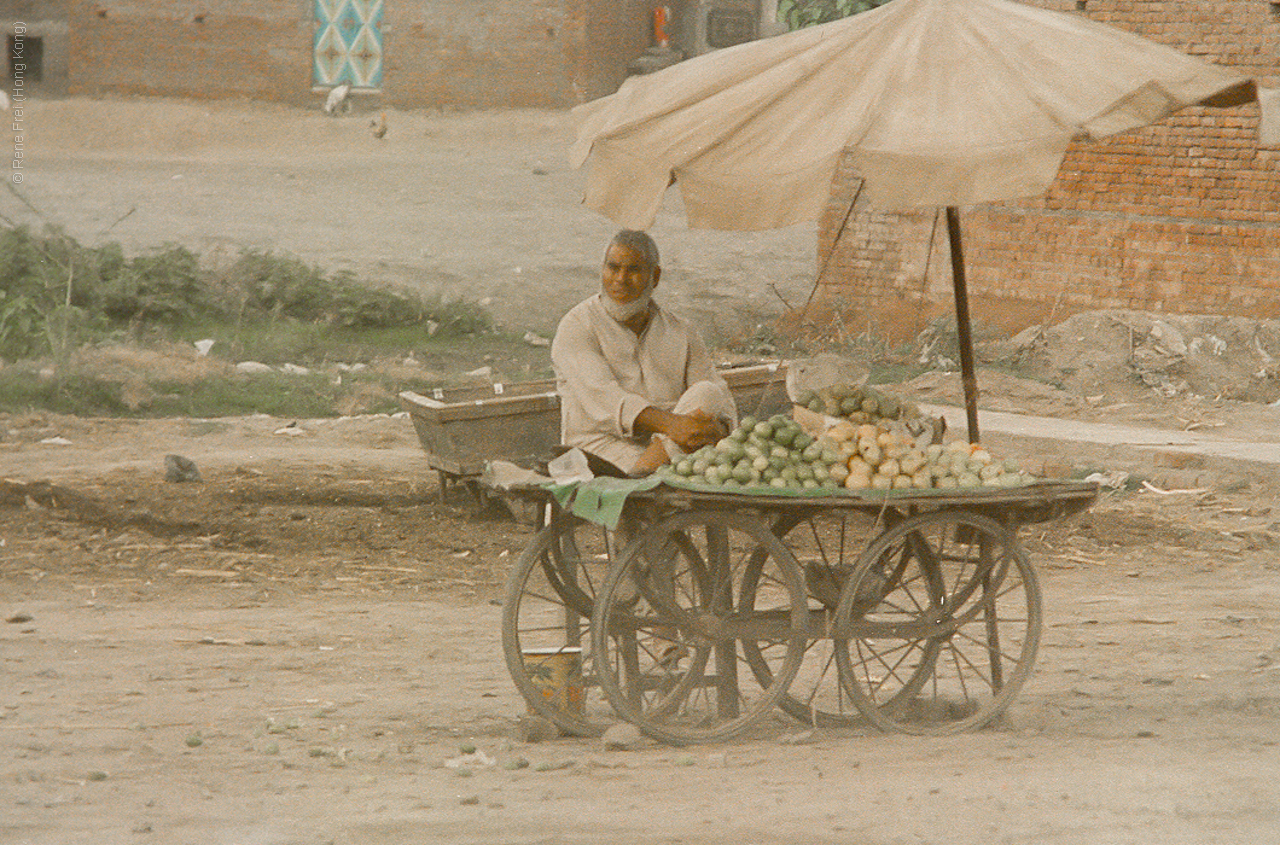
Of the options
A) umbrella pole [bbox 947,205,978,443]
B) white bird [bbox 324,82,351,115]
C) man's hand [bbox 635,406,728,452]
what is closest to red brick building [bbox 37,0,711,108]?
white bird [bbox 324,82,351,115]

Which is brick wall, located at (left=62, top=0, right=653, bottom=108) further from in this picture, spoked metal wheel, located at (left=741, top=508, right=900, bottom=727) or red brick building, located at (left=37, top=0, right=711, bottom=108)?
spoked metal wheel, located at (left=741, top=508, right=900, bottom=727)

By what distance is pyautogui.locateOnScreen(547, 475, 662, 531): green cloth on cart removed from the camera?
15.8 feet

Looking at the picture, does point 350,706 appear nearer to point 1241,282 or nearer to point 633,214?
point 633,214

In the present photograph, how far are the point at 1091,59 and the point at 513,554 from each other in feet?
14.7

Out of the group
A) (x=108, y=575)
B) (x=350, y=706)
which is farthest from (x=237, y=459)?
(x=350, y=706)

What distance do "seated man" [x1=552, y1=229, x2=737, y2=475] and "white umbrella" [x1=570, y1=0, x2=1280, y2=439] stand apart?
0.39 metres

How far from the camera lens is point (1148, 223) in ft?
44.1

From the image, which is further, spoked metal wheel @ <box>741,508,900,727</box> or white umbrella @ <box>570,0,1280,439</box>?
spoked metal wheel @ <box>741,508,900,727</box>

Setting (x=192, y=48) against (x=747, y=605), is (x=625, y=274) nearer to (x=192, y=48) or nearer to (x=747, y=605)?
(x=747, y=605)

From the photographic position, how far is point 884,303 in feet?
49.4

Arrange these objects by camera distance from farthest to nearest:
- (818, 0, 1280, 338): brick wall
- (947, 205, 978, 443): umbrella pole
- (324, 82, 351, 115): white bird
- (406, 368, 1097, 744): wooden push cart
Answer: (324, 82, 351, 115): white bird → (818, 0, 1280, 338): brick wall → (947, 205, 978, 443): umbrella pole → (406, 368, 1097, 744): wooden push cart

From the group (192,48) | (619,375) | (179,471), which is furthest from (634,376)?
(192,48)

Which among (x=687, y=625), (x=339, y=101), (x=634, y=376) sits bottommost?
(x=687, y=625)

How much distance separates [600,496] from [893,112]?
1554 mm
